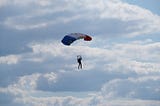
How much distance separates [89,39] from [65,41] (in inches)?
387

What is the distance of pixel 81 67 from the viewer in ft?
575

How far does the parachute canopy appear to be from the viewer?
173 metres

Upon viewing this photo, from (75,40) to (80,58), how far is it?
667cm

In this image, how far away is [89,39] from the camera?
7082 inches

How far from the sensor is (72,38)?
174 metres

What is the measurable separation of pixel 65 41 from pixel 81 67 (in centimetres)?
914

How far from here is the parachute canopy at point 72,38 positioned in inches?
6799

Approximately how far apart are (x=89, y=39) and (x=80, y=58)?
666cm

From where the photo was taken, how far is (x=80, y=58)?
583 feet

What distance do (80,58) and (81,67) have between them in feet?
11.3

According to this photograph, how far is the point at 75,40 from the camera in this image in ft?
570

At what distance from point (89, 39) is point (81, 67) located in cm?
971
